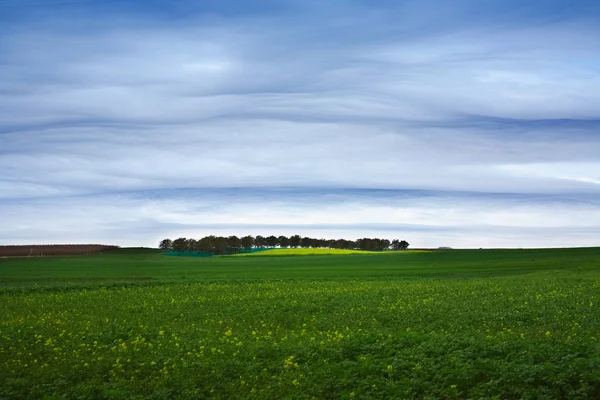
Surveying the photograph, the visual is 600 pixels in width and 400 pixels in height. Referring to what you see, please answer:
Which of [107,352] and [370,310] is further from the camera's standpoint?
[370,310]

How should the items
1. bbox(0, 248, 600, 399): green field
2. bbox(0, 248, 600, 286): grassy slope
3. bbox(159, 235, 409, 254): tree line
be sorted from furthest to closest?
bbox(159, 235, 409, 254): tree line, bbox(0, 248, 600, 286): grassy slope, bbox(0, 248, 600, 399): green field

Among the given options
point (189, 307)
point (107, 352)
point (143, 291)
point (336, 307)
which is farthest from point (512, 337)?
point (143, 291)

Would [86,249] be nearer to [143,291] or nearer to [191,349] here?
[143,291]

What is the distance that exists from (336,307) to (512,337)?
12.0 m

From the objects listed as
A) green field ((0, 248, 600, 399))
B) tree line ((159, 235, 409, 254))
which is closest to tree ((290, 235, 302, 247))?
tree line ((159, 235, 409, 254))

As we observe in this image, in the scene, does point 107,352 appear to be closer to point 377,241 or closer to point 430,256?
point 430,256

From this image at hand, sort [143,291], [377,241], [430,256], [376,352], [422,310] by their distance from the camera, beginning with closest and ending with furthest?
[376,352]
[422,310]
[143,291]
[430,256]
[377,241]

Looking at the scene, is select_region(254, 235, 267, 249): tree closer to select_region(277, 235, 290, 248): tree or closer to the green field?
select_region(277, 235, 290, 248): tree

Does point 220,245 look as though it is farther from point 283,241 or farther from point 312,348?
point 312,348

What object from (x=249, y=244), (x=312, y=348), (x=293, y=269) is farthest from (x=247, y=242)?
(x=312, y=348)

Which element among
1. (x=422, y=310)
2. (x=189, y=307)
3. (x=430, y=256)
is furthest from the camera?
(x=430, y=256)

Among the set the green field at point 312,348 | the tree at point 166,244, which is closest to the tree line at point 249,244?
the tree at point 166,244

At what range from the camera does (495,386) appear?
49.8 feet

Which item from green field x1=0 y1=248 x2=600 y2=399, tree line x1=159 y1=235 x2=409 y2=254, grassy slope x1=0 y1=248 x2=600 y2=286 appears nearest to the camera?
green field x1=0 y1=248 x2=600 y2=399
